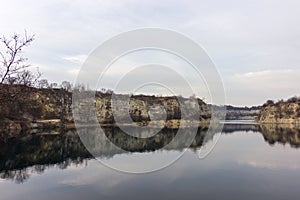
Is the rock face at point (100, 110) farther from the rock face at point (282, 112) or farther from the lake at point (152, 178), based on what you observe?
the rock face at point (282, 112)

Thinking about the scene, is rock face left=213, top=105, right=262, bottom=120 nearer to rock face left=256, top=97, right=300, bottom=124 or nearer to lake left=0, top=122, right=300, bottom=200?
rock face left=256, top=97, right=300, bottom=124

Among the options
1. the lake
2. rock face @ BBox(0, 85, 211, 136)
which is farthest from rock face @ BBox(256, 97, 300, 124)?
the lake

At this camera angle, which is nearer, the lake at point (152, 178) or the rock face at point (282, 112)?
the lake at point (152, 178)

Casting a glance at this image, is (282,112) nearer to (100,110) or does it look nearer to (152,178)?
(100,110)

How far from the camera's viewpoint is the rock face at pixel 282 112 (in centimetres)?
8370


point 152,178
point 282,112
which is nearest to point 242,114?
point 282,112

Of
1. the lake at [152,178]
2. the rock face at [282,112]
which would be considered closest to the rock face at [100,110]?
the lake at [152,178]

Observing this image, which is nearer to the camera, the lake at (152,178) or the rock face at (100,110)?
the lake at (152,178)

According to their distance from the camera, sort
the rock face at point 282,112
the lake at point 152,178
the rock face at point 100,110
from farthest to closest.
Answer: the rock face at point 282,112, the rock face at point 100,110, the lake at point 152,178

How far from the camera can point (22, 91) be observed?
24.4 ft

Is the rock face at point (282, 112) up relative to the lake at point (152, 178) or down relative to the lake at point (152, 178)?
up

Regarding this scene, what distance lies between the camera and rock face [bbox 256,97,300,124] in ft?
275

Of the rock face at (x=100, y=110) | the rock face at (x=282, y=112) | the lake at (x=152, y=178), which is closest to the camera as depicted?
the lake at (x=152, y=178)

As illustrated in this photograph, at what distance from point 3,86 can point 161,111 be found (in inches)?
2814
